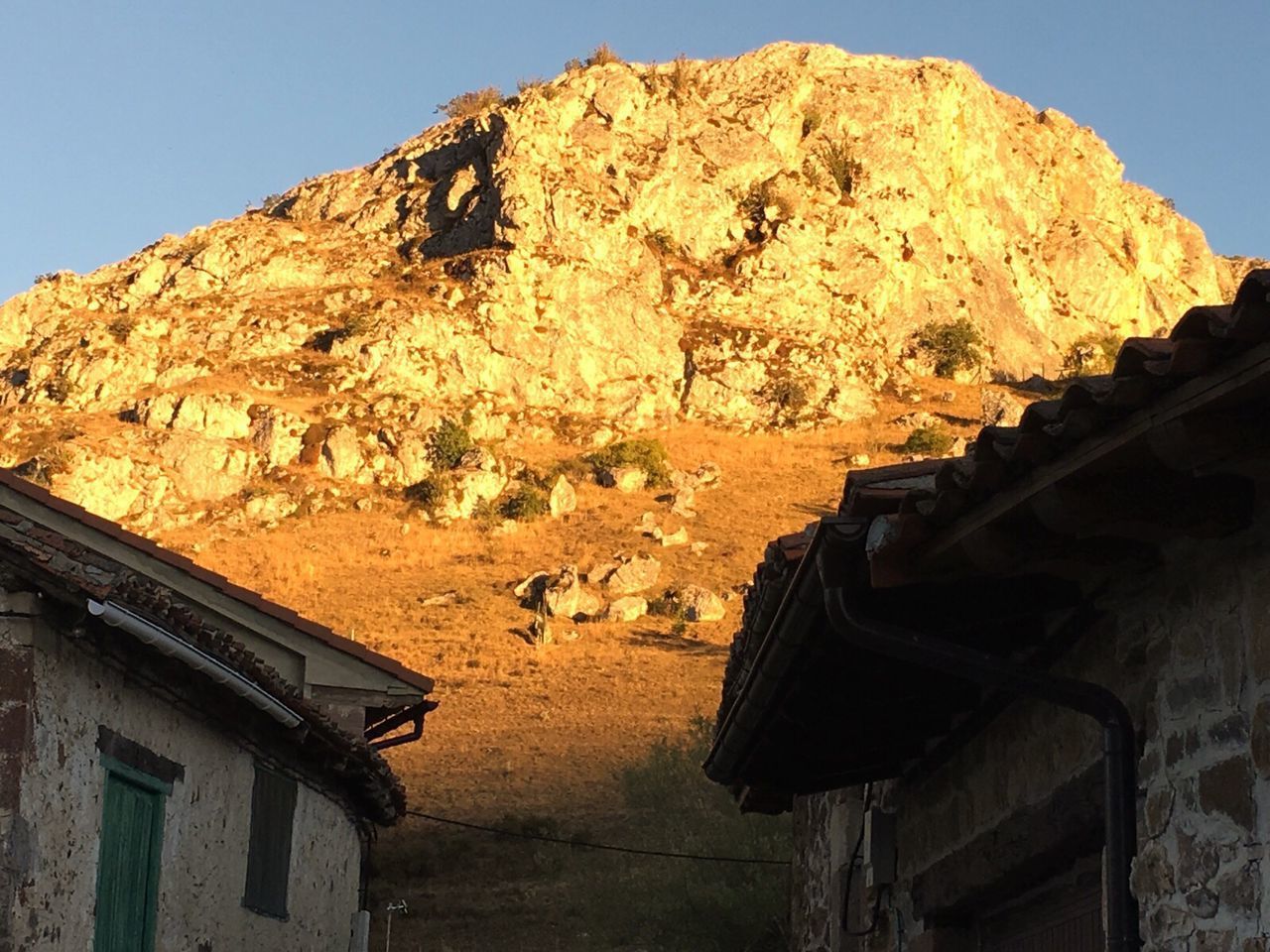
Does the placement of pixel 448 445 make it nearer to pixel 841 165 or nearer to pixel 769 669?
pixel 841 165

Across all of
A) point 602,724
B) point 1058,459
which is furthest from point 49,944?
point 602,724

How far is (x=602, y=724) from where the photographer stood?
36.9 meters

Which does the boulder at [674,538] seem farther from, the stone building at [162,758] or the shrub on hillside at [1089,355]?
the stone building at [162,758]

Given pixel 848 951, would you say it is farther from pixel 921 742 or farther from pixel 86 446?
pixel 86 446

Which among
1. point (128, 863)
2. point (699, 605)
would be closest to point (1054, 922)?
point (128, 863)

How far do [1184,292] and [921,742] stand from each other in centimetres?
8977

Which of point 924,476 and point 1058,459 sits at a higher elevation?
point 924,476

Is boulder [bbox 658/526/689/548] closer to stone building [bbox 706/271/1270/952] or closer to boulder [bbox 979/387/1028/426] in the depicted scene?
boulder [bbox 979/387/1028/426]

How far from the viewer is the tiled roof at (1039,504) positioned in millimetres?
3314

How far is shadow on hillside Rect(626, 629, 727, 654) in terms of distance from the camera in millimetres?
44344

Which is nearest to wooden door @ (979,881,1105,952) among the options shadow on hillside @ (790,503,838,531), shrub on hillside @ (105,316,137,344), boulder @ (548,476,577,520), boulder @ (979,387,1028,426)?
shadow on hillside @ (790,503,838,531)

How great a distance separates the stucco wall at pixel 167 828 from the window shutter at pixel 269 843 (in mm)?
137

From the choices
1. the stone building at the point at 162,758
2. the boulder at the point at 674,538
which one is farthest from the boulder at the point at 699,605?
the stone building at the point at 162,758

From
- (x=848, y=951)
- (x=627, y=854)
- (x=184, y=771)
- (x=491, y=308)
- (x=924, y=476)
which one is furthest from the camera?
(x=491, y=308)
